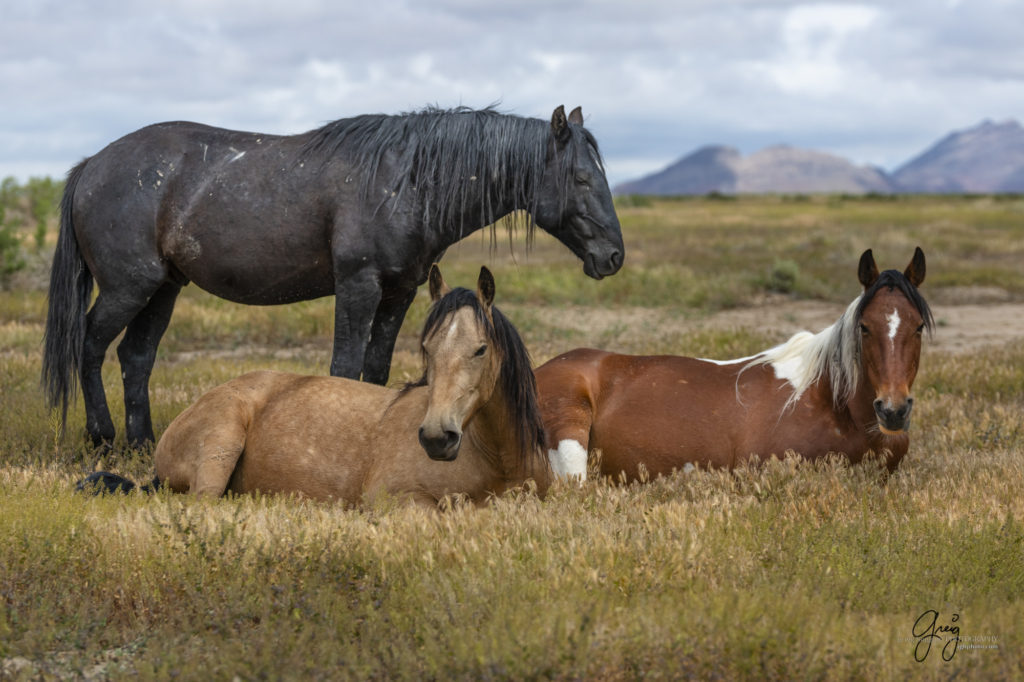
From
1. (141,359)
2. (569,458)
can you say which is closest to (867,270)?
(569,458)

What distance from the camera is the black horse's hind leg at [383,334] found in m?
7.63

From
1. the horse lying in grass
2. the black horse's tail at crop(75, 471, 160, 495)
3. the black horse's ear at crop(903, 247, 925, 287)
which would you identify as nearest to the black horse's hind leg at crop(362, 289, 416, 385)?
the horse lying in grass

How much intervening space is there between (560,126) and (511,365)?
2222mm

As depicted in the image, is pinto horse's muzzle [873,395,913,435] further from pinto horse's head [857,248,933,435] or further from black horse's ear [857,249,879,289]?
black horse's ear [857,249,879,289]

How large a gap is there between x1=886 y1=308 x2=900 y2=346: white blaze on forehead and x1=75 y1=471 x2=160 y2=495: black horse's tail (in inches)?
180

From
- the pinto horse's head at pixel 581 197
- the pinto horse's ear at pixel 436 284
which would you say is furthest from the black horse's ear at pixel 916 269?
the pinto horse's ear at pixel 436 284

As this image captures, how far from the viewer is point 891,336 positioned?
6105 millimetres

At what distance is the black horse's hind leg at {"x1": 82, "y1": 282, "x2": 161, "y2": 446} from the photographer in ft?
25.4

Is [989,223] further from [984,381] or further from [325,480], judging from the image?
[325,480]

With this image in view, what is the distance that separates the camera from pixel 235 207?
7.38m

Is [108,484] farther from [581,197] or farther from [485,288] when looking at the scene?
[581,197]

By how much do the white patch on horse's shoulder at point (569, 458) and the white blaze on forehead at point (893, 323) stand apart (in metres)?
2.07
